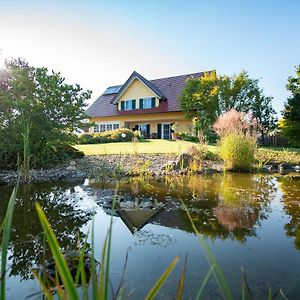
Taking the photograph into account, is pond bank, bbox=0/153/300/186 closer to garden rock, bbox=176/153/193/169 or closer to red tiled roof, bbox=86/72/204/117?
garden rock, bbox=176/153/193/169

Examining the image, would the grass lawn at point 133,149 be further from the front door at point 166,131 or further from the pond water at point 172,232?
the front door at point 166,131

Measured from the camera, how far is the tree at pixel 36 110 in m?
8.18

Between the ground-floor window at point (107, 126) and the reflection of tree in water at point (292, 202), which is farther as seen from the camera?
the ground-floor window at point (107, 126)

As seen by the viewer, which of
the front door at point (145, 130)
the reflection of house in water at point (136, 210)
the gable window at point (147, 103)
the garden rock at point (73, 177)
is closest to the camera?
the reflection of house in water at point (136, 210)

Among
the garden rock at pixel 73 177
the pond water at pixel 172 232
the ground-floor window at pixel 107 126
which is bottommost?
the pond water at pixel 172 232

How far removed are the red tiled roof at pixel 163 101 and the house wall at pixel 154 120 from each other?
492 mm

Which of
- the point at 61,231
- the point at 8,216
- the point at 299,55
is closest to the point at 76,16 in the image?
the point at 61,231

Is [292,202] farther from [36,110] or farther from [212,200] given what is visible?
[36,110]

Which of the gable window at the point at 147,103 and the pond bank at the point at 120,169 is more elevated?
the gable window at the point at 147,103

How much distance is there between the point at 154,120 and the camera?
86.5 feet

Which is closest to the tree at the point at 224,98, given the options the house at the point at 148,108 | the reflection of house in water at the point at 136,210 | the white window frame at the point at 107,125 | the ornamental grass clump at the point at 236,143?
the house at the point at 148,108

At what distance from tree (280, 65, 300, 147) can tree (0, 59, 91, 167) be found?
1231 centimetres

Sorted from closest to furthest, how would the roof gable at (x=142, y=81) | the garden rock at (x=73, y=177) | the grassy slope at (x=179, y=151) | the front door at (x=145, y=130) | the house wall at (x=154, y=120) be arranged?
the garden rock at (x=73, y=177) → the grassy slope at (x=179, y=151) → the house wall at (x=154, y=120) → the roof gable at (x=142, y=81) → the front door at (x=145, y=130)

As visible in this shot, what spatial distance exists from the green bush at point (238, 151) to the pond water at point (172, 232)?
2663mm
